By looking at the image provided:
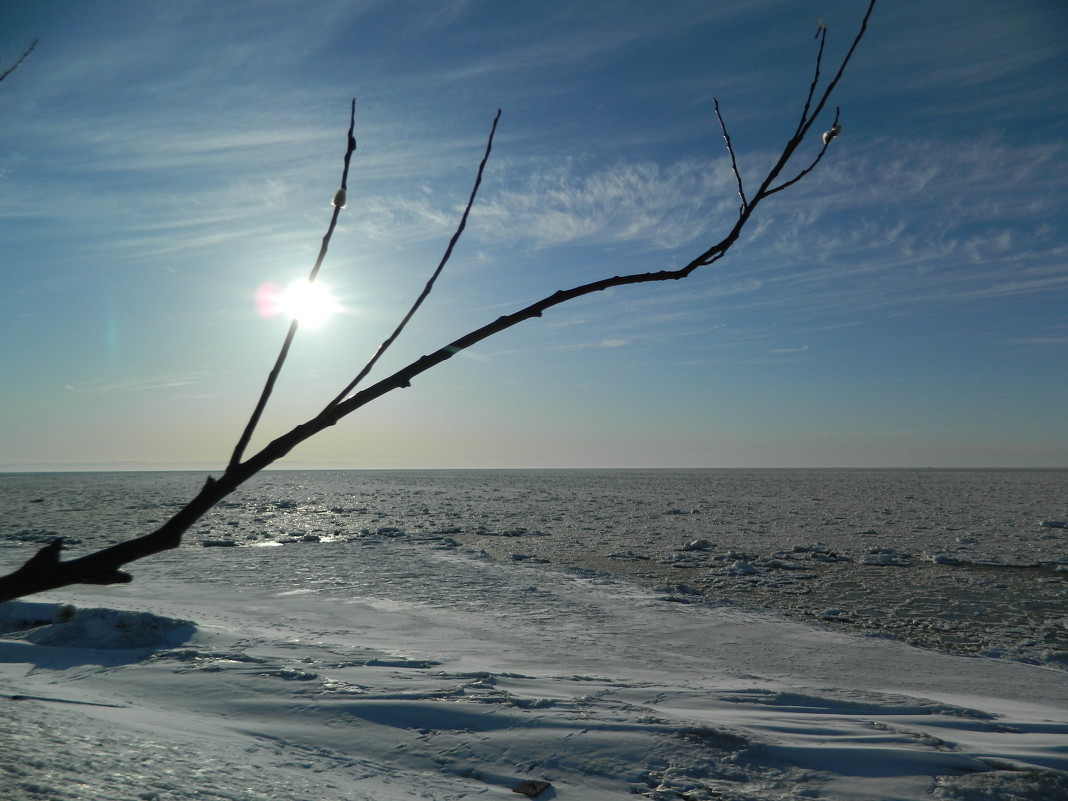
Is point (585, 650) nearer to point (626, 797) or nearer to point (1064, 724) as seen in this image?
point (626, 797)

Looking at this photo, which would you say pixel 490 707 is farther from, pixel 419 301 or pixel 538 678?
pixel 419 301

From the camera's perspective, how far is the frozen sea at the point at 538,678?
249 centimetres

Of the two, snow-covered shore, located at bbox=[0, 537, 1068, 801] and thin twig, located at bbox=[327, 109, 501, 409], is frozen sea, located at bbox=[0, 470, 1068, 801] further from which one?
thin twig, located at bbox=[327, 109, 501, 409]

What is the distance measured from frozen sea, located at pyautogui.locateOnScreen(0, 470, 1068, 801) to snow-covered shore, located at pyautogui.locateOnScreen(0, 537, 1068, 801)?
0.02 metres

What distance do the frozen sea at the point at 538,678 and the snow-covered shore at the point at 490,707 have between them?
0.02 m

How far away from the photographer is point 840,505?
2169cm

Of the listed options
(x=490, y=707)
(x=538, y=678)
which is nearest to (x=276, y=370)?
(x=490, y=707)

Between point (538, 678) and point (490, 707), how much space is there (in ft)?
2.67

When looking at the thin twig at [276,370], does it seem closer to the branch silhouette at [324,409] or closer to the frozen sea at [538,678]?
the branch silhouette at [324,409]

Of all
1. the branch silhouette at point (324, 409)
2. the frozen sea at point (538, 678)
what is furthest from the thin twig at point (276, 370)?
the frozen sea at point (538, 678)

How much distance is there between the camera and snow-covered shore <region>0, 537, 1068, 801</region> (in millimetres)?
2314

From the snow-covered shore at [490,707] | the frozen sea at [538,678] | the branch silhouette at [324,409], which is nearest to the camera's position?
the branch silhouette at [324,409]

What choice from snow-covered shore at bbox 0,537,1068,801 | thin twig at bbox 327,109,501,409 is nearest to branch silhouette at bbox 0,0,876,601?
thin twig at bbox 327,109,501,409

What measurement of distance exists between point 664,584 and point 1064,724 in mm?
4835
